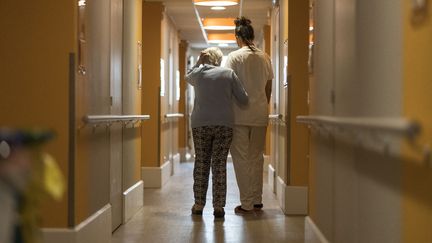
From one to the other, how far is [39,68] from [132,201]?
2265mm

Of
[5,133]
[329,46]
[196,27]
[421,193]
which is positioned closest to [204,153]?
[329,46]

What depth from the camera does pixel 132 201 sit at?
5461mm

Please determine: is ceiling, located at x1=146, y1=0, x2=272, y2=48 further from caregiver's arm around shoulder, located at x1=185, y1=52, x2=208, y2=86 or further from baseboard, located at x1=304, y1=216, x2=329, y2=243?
baseboard, located at x1=304, y1=216, x2=329, y2=243

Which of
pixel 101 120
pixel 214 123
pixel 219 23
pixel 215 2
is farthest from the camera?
pixel 219 23

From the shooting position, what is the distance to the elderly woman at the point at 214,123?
544cm

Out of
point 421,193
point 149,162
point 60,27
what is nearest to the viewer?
point 421,193

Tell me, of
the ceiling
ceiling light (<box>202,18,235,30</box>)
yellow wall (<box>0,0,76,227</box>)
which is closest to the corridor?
yellow wall (<box>0,0,76,227</box>)

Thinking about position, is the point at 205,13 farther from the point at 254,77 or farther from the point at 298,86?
the point at 298,86

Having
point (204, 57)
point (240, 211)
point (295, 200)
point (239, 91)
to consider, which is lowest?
point (240, 211)

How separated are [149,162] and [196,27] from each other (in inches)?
185

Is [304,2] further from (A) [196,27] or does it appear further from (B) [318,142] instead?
(A) [196,27]

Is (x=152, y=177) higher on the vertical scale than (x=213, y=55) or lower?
lower

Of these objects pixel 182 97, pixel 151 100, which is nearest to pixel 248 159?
pixel 151 100

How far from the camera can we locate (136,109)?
577cm
